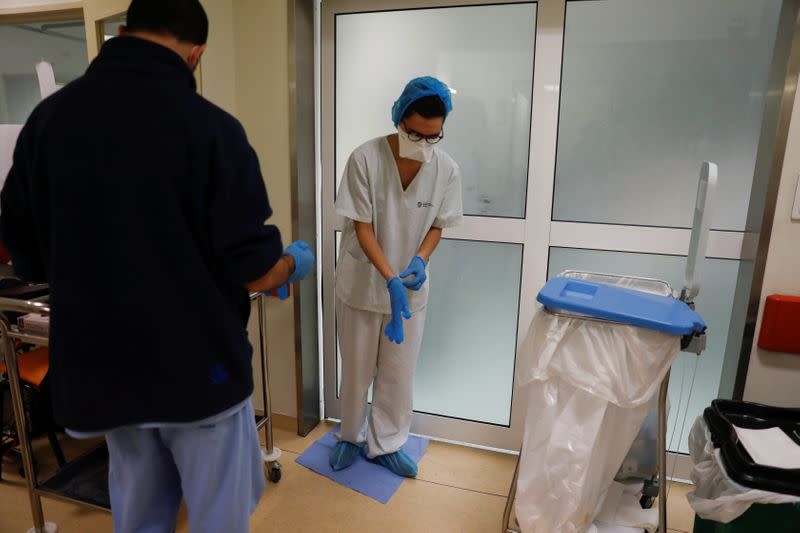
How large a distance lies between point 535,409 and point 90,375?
1.08 m

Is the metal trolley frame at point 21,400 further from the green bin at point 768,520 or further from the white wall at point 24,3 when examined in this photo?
the green bin at point 768,520

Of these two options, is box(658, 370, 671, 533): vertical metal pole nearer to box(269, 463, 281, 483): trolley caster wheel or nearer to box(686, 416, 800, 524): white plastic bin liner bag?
box(686, 416, 800, 524): white plastic bin liner bag

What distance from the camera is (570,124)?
188cm

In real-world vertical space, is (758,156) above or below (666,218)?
above

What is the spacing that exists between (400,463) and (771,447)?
1223 millimetres

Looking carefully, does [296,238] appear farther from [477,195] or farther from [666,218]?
[666,218]

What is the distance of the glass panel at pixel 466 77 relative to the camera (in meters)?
1.90

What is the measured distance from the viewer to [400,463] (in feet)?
6.63

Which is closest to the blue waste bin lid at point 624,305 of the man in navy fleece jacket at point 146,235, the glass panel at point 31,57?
the man in navy fleece jacket at point 146,235

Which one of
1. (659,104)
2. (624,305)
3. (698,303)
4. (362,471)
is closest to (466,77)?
→ (659,104)

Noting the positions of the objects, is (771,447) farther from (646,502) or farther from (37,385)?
(37,385)

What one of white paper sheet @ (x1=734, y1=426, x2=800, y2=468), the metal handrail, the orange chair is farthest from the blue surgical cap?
the orange chair

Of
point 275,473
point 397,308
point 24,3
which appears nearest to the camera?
point 397,308

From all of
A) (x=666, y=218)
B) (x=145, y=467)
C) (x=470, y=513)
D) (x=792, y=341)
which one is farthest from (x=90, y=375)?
(x=792, y=341)
